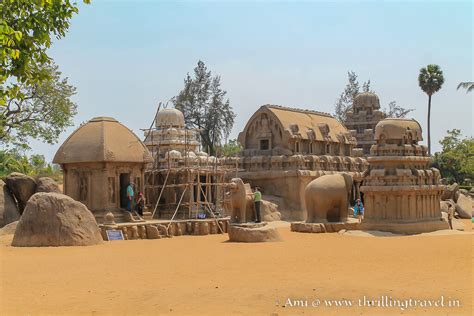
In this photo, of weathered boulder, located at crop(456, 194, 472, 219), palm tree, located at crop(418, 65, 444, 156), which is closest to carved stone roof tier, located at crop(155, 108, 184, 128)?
weathered boulder, located at crop(456, 194, 472, 219)

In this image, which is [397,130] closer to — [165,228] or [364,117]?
[165,228]

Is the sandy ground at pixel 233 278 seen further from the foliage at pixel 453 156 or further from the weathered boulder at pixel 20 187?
the foliage at pixel 453 156

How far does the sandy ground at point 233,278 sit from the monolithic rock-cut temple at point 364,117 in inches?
1100

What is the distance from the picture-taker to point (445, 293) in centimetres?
1059

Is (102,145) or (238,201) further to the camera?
(102,145)

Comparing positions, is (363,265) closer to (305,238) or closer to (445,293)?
(445,293)

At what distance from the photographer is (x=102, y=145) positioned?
25.4m

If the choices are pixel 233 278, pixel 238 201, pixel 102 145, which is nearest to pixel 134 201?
pixel 102 145

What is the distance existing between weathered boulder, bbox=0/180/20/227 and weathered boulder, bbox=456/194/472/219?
1081 inches

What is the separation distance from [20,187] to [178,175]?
7686 mm

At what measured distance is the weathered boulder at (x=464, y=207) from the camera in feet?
132

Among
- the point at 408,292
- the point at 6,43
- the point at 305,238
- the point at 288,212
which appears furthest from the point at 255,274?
the point at 288,212

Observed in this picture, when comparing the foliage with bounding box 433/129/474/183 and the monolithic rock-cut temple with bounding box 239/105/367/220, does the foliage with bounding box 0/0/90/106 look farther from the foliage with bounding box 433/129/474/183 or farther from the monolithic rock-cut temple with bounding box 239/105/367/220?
the foliage with bounding box 433/129/474/183

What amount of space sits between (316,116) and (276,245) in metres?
25.2
